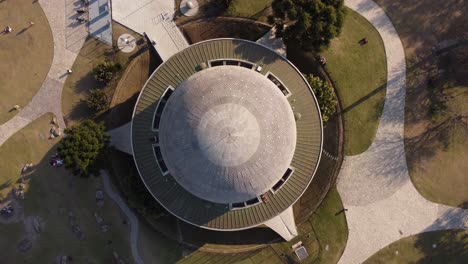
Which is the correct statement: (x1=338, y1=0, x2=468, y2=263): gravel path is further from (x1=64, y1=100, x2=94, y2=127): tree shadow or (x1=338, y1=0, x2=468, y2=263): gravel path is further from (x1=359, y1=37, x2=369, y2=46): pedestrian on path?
(x1=64, y1=100, x2=94, y2=127): tree shadow

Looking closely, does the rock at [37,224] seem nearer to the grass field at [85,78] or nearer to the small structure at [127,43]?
the grass field at [85,78]

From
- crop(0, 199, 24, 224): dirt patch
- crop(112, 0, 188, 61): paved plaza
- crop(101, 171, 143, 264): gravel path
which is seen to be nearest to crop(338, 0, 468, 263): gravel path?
crop(112, 0, 188, 61): paved plaza

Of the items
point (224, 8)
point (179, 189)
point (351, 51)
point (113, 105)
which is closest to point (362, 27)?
point (351, 51)

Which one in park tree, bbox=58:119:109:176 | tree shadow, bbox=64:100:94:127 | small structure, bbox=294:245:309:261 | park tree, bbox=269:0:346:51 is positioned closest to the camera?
park tree, bbox=58:119:109:176

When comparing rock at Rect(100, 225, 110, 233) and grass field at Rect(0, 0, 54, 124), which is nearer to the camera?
rock at Rect(100, 225, 110, 233)

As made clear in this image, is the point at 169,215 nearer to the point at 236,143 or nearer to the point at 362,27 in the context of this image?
the point at 236,143

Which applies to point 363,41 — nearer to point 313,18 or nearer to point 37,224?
point 313,18

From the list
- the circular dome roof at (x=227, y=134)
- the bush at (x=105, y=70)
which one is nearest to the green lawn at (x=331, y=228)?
the circular dome roof at (x=227, y=134)
